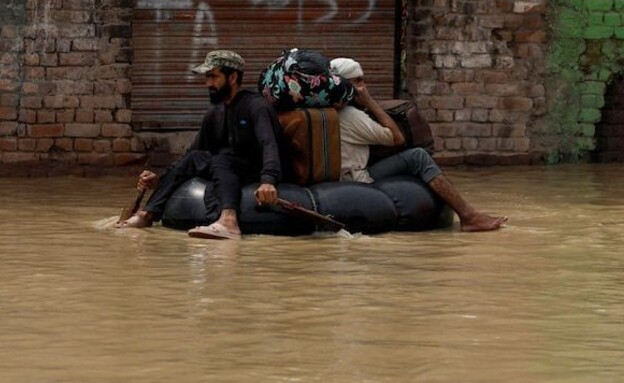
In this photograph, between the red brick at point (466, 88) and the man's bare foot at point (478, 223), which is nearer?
the man's bare foot at point (478, 223)

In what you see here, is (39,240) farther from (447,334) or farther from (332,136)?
(447,334)

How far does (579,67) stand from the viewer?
16.3 meters

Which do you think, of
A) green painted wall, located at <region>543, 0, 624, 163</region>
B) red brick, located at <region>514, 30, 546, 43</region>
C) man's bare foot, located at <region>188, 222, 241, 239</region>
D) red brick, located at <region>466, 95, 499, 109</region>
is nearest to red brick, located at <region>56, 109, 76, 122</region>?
red brick, located at <region>466, 95, 499, 109</region>

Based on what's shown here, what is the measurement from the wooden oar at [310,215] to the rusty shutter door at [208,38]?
5299 millimetres

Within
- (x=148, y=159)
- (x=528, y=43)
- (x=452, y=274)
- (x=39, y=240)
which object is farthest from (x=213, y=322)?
(x=528, y=43)

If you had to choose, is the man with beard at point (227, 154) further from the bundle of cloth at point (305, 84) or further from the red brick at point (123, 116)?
the red brick at point (123, 116)

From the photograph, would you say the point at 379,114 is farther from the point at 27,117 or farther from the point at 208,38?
the point at 27,117

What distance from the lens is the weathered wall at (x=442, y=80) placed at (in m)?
14.8

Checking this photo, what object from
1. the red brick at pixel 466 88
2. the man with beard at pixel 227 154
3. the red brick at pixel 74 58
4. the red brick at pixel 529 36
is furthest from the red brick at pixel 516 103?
the man with beard at pixel 227 154

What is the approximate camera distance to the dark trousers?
10.0 meters

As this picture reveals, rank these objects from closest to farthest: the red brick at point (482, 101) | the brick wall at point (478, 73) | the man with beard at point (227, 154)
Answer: the man with beard at point (227, 154) < the brick wall at point (478, 73) < the red brick at point (482, 101)

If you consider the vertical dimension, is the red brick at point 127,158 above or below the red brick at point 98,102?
below

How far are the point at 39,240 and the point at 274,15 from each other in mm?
5874

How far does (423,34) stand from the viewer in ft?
51.5
